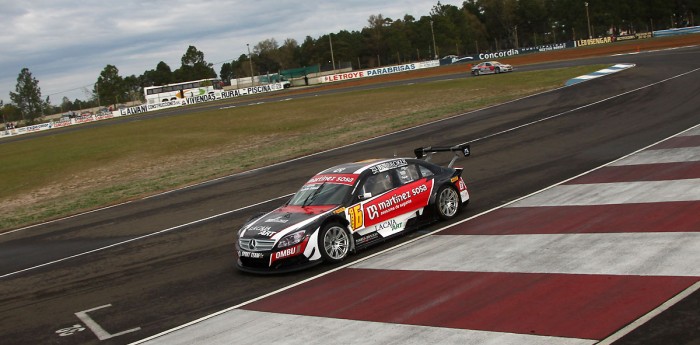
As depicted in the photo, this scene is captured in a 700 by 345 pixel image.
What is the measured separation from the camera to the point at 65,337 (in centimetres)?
887

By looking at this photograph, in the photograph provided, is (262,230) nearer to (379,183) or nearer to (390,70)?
(379,183)

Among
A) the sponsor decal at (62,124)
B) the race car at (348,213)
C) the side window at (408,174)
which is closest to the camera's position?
the race car at (348,213)

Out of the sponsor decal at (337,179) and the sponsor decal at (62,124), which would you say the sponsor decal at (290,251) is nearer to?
the sponsor decal at (337,179)

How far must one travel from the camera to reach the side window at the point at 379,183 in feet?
39.1

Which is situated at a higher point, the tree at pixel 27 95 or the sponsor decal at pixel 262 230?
the tree at pixel 27 95

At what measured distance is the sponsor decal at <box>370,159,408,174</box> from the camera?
40.3 ft

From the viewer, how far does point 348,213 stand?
11.3 meters

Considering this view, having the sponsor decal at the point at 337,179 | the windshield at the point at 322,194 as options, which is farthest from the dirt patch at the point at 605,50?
the windshield at the point at 322,194

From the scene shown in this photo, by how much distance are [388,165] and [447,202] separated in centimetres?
151

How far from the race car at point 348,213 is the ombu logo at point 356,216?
2 centimetres

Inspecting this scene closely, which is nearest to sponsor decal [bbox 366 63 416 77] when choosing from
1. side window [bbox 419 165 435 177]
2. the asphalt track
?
the asphalt track

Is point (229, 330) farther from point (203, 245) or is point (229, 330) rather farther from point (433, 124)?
point (433, 124)

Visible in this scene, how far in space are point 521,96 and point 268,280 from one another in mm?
28665

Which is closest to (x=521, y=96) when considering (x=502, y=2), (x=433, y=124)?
(x=433, y=124)
